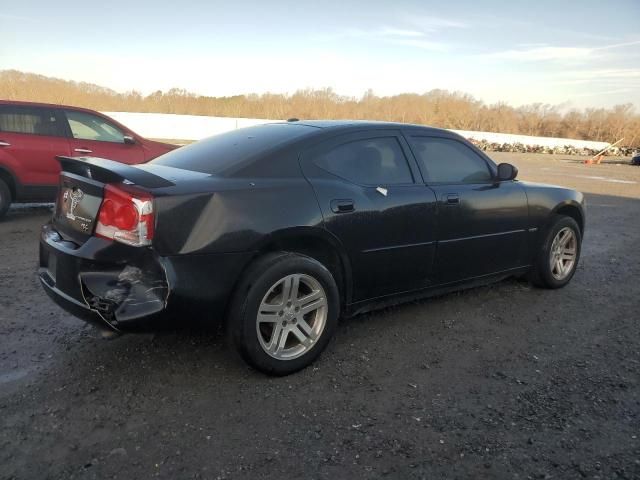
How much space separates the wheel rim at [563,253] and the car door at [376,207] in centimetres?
174

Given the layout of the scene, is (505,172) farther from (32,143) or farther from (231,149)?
(32,143)

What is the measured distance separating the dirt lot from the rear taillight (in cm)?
86

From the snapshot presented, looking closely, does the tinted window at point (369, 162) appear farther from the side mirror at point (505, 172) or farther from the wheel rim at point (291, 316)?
the side mirror at point (505, 172)

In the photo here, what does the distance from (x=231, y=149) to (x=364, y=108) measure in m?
68.9

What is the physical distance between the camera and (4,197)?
707 cm

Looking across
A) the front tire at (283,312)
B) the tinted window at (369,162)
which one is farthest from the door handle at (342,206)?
the front tire at (283,312)

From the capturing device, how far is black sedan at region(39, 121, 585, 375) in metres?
2.68

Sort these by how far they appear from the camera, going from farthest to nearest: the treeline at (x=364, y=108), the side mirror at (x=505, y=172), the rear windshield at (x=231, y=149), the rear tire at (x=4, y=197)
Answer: the treeline at (x=364, y=108), the rear tire at (x=4, y=197), the side mirror at (x=505, y=172), the rear windshield at (x=231, y=149)

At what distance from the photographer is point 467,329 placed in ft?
12.8

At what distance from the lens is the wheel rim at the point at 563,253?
4848mm

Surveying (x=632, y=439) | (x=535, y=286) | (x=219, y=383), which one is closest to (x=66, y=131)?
(x=219, y=383)

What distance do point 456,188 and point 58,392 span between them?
9.84 feet

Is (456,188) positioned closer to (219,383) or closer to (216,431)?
(219,383)

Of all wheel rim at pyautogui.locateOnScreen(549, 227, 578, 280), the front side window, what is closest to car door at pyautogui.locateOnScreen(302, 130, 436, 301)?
wheel rim at pyautogui.locateOnScreen(549, 227, 578, 280)
